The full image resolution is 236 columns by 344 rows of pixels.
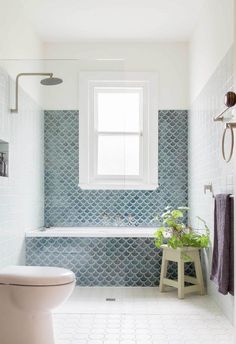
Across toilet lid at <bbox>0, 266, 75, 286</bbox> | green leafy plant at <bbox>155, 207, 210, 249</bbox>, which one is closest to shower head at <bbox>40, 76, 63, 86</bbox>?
green leafy plant at <bbox>155, 207, 210, 249</bbox>

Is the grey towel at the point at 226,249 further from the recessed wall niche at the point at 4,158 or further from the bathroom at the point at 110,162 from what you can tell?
the recessed wall niche at the point at 4,158

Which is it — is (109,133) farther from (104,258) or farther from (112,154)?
(104,258)

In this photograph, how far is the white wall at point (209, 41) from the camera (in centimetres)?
318

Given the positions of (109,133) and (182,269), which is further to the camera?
(109,133)

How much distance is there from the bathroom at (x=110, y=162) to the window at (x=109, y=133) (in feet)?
0.04

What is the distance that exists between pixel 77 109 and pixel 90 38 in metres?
1.33

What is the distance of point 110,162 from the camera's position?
4156mm

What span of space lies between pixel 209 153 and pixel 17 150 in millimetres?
1635

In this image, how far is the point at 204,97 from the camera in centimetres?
401

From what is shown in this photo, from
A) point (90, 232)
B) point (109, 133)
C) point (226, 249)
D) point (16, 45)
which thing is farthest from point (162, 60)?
point (226, 249)

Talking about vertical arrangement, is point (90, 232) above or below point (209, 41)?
below

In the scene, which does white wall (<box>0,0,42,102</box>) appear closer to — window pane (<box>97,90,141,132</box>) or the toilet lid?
window pane (<box>97,90,141,132</box>)

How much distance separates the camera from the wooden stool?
376cm

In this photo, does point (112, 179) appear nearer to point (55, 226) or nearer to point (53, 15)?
point (55, 226)
